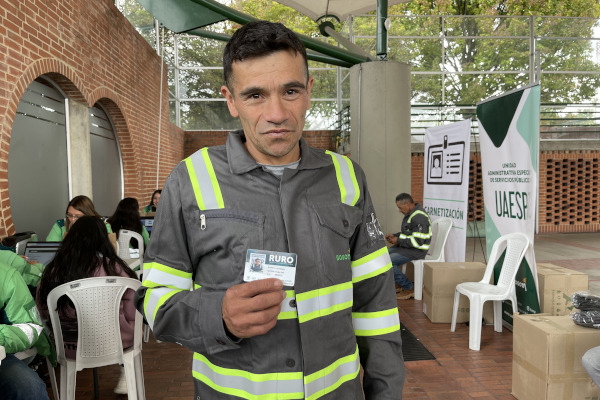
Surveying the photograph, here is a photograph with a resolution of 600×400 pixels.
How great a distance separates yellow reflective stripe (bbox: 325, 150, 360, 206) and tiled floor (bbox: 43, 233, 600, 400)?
253cm

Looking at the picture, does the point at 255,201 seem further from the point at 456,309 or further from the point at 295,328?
the point at 456,309

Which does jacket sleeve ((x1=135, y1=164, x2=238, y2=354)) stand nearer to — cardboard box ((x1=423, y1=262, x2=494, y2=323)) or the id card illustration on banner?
cardboard box ((x1=423, y1=262, x2=494, y2=323))

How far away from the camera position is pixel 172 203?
1146 millimetres

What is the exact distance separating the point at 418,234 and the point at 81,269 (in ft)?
14.0

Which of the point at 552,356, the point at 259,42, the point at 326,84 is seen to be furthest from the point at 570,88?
the point at 259,42

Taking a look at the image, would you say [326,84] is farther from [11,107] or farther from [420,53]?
[11,107]

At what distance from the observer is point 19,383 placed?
89.4 inches

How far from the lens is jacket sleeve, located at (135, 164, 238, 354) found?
102cm

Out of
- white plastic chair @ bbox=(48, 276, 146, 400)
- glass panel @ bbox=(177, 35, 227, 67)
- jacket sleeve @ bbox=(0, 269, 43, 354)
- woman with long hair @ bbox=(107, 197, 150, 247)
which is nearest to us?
jacket sleeve @ bbox=(0, 269, 43, 354)

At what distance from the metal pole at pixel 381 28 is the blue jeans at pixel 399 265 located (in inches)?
123

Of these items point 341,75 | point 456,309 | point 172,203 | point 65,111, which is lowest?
point 456,309

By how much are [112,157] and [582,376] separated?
22.6ft

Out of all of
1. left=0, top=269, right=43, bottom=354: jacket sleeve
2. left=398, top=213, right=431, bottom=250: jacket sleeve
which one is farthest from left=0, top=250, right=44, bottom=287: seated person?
left=398, top=213, right=431, bottom=250: jacket sleeve

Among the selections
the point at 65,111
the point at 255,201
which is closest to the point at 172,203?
the point at 255,201
